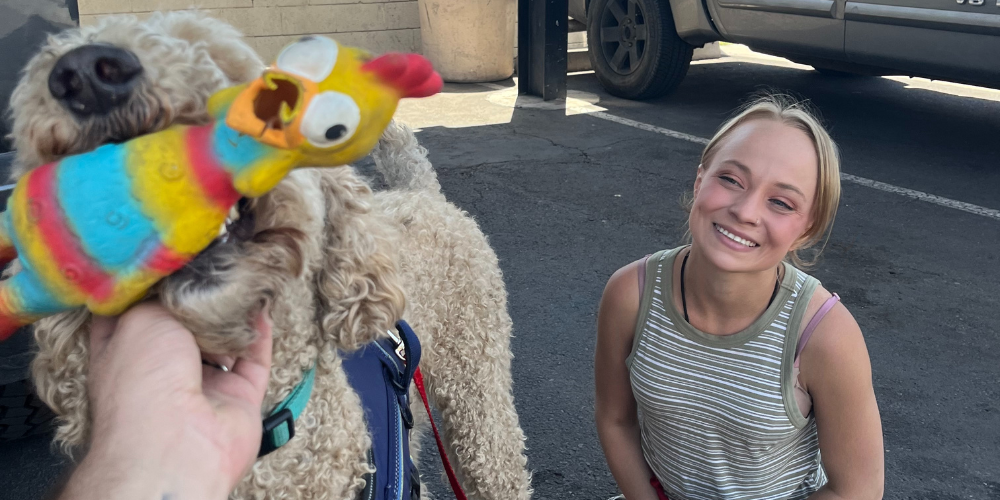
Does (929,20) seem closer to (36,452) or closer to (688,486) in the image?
(688,486)

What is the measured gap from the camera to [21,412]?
2.61 metres

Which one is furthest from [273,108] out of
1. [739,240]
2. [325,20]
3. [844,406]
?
[325,20]

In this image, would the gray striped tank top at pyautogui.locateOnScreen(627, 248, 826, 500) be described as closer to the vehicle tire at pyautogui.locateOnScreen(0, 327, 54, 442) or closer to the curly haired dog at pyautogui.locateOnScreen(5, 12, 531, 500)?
the curly haired dog at pyautogui.locateOnScreen(5, 12, 531, 500)

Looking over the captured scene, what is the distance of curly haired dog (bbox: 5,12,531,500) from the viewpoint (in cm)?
101

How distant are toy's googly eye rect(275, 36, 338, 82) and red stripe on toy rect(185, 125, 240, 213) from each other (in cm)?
14

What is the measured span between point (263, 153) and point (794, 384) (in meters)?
1.61

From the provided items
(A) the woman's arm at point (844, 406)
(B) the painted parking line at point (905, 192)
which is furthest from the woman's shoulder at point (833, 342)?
(B) the painted parking line at point (905, 192)

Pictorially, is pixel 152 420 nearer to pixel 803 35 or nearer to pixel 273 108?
pixel 273 108

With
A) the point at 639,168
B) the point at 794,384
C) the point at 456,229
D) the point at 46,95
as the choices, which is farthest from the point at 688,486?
the point at 639,168

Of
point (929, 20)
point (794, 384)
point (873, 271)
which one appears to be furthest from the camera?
point (929, 20)

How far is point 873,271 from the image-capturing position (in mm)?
4523

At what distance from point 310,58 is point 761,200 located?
1.38 meters

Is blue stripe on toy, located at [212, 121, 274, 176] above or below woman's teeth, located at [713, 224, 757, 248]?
above

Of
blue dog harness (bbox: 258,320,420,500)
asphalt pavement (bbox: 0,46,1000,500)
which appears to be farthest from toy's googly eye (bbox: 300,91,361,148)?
asphalt pavement (bbox: 0,46,1000,500)
